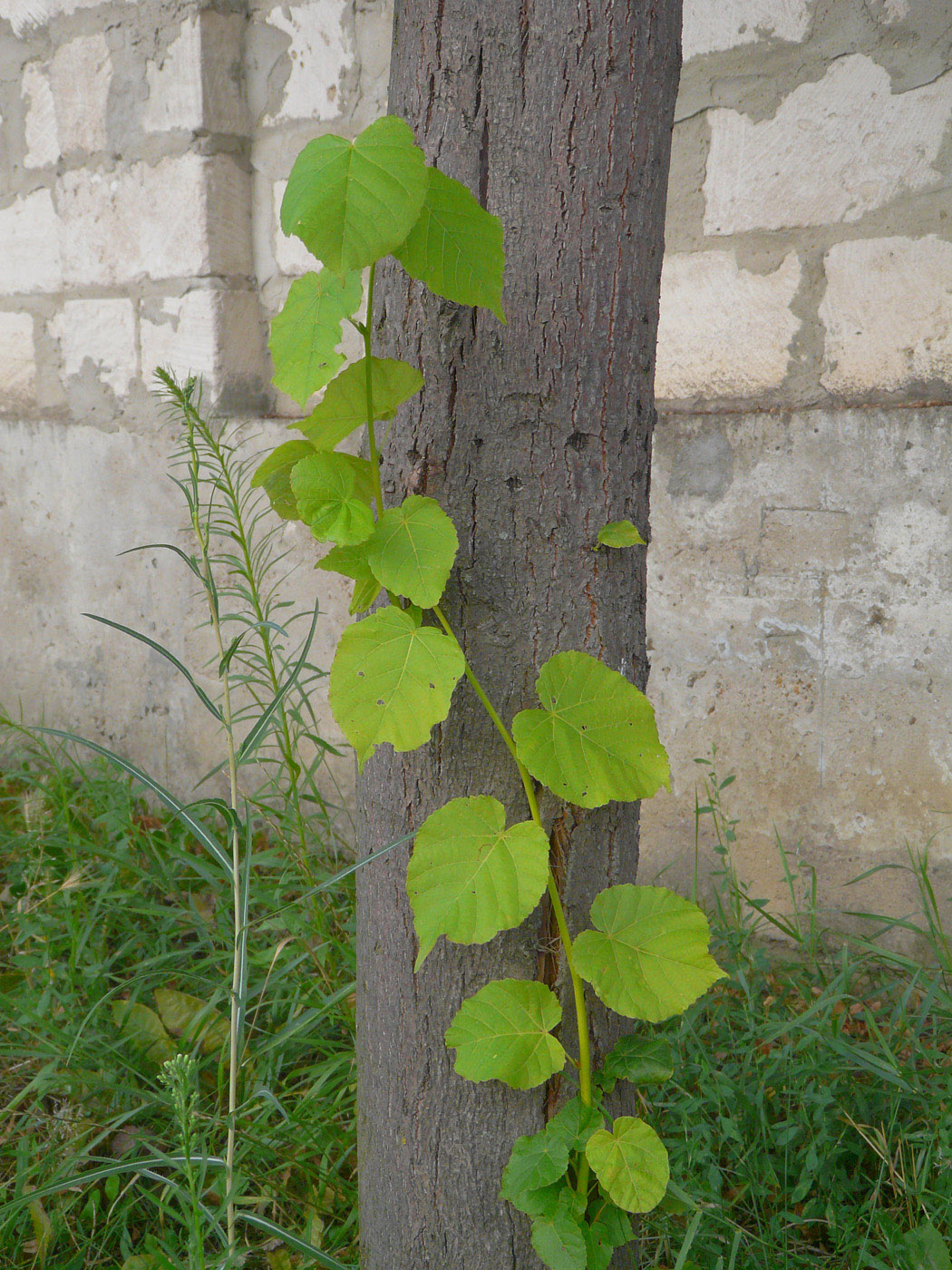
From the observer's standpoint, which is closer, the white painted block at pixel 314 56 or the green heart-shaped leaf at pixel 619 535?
the green heart-shaped leaf at pixel 619 535

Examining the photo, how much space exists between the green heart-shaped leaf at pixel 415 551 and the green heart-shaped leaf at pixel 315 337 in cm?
15

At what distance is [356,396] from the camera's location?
0.97 meters

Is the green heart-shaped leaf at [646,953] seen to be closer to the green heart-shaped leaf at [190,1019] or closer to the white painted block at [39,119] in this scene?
the green heart-shaped leaf at [190,1019]

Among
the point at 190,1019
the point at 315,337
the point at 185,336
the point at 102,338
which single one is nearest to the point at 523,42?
the point at 315,337

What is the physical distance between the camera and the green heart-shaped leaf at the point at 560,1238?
0.97 metres

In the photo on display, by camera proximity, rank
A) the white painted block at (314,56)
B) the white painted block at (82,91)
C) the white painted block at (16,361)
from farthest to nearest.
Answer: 1. the white painted block at (16,361)
2. the white painted block at (82,91)
3. the white painted block at (314,56)

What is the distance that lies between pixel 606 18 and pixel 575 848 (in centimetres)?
87

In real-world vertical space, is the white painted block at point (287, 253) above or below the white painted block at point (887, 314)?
above

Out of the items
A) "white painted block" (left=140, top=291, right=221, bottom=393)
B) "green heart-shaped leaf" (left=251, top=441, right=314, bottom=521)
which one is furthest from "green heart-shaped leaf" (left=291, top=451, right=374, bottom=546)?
"white painted block" (left=140, top=291, right=221, bottom=393)

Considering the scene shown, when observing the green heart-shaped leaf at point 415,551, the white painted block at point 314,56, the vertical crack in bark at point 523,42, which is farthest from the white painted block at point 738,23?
the green heart-shaped leaf at point 415,551

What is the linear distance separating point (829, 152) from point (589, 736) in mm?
1633

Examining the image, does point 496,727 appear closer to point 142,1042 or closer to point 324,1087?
point 324,1087

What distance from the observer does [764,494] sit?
2.10 metres

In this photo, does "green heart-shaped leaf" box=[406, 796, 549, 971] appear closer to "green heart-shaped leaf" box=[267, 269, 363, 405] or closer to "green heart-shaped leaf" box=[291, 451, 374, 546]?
"green heart-shaped leaf" box=[291, 451, 374, 546]
